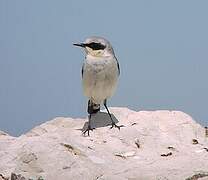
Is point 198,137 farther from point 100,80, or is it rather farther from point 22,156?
point 22,156

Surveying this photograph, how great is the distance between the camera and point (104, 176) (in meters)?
7.21

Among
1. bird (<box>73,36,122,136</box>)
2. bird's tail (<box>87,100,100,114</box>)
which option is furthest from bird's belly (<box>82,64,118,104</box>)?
bird's tail (<box>87,100,100,114</box>)

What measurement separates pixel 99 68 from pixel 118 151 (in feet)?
5.66

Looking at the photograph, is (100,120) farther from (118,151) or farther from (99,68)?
(118,151)

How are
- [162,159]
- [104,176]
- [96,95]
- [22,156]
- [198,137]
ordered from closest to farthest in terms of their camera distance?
[104,176]
[22,156]
[162,159]
[198,137]
[96,95]

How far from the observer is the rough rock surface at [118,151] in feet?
24.0

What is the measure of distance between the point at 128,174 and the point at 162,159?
1166 mm

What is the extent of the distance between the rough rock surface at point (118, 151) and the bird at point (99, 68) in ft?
1.69

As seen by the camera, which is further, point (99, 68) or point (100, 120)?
point (100, 120)

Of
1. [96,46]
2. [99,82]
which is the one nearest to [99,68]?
[99,82]

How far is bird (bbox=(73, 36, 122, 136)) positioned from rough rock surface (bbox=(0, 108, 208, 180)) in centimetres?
51

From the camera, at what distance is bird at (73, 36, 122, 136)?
9.51 metres

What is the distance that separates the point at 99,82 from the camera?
959 cm

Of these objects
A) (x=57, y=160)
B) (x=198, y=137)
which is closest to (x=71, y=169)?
(x=57, y=160)
